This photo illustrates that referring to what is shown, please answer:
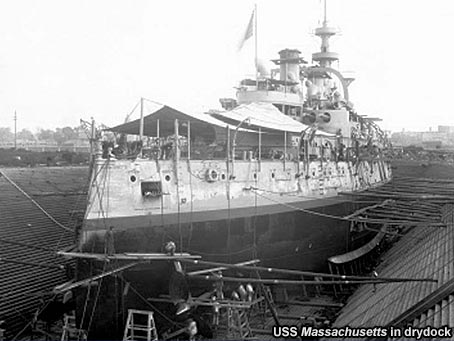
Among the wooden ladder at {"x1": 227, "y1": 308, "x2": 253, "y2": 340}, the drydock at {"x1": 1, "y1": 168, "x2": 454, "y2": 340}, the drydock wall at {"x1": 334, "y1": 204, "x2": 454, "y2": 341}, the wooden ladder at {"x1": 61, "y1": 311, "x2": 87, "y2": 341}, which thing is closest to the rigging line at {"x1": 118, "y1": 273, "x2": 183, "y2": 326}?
the drydock at {"x1": 1, "y1": 168, "x2": 454, "y2": 340}

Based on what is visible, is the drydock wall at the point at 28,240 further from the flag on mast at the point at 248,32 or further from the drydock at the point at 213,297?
the flag on mast at the point at 248,32

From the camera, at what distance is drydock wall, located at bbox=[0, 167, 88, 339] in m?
13.2

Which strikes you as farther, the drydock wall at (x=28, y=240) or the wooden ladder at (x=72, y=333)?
the drydock wall at (x=28, y=240)

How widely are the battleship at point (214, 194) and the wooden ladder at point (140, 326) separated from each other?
44cm

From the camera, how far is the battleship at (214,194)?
1186 centimetres

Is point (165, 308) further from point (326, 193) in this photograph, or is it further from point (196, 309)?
point (326, 193)

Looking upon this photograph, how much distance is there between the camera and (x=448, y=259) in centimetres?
1250

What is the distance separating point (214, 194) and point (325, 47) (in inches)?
950

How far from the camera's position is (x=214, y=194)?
544 inches

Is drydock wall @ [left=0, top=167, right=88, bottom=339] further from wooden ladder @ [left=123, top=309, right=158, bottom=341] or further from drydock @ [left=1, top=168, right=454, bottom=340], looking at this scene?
wooden ladder @ [left=123, top=309, right=158, bottom=341]

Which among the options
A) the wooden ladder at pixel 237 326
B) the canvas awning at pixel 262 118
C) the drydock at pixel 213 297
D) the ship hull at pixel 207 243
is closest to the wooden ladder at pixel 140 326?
the drydock at pixel 213 297

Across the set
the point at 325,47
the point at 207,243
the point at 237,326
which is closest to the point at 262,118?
the point at 207,243

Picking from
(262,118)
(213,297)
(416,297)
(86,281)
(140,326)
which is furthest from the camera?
(262,118)

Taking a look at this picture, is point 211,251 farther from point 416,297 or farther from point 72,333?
point 416,297
